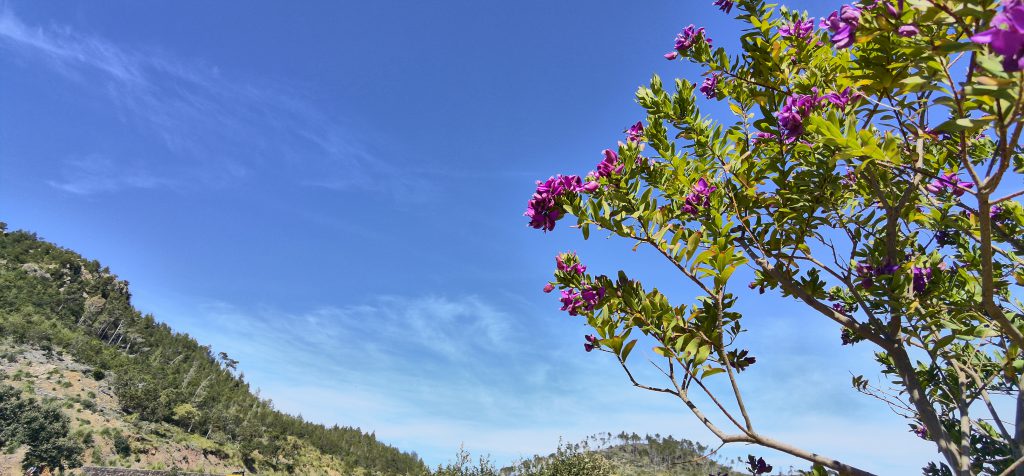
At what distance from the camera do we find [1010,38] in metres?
0.95

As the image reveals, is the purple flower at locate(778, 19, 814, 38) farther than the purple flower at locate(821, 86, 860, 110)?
A: Yes

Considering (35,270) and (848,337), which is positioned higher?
(35,270)

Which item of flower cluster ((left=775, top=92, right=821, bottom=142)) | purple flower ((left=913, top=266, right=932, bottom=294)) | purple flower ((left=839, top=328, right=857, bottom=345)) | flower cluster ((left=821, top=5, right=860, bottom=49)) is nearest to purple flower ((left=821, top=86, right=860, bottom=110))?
flower cluster ((left=775, top=92, right=821, bottom=142))

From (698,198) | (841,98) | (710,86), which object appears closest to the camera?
(841,98)

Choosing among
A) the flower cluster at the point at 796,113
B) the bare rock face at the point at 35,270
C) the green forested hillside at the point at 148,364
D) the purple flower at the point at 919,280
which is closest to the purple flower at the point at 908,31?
the flower cluster at the point at 796,113

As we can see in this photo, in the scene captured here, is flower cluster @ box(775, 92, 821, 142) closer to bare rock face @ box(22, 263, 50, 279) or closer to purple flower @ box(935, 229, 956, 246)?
purple flower @ box(935, 229, 956, 246)

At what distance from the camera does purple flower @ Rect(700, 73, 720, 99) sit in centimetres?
382

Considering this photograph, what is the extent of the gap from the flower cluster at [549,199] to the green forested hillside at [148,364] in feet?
202

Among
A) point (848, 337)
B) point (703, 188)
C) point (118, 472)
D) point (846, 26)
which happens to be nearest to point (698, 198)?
point (703, 188)

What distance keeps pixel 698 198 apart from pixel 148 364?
85674 millimetres

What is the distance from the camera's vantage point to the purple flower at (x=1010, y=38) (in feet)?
3.06

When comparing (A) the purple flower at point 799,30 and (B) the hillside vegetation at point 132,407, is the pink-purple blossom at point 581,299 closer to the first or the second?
(A) the purple flower at point 799,30

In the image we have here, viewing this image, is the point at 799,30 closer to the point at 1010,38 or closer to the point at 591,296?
the point at 591,296

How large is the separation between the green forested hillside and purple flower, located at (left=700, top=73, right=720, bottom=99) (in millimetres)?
61936
